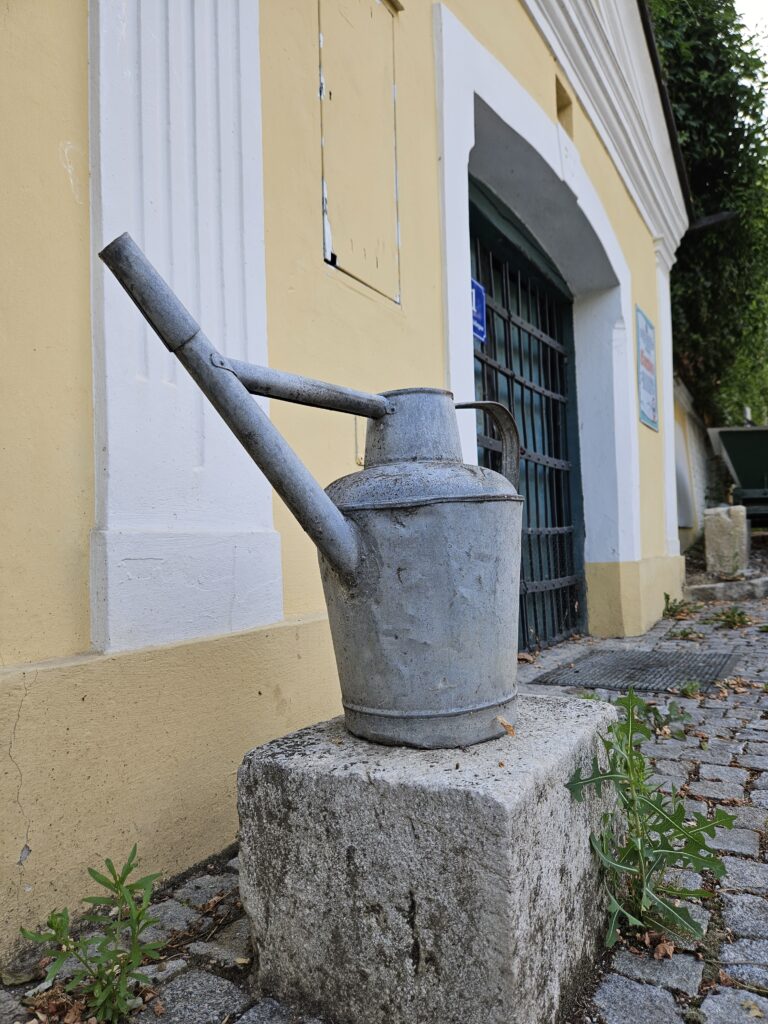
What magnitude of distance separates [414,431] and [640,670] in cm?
307

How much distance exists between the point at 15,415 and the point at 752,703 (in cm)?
312

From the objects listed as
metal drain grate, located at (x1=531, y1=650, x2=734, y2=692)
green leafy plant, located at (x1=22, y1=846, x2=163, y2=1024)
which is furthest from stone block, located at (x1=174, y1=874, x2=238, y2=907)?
metal drain grate, located at (x1=531, y1=650, x2=734, y2=692)

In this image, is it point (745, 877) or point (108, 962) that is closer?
point (108, 962)

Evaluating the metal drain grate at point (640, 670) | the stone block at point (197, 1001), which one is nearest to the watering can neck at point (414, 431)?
the stone block at point (197, 1001)

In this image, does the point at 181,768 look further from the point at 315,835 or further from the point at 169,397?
the point at 169,397

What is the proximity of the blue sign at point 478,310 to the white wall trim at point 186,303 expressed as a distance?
2.18 metres

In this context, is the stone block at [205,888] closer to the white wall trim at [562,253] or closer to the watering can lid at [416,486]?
the watering can lid at [416,486]

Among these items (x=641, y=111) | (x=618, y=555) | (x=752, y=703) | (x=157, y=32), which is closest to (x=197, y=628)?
(x=157, y=32)

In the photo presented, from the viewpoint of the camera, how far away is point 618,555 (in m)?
5.36

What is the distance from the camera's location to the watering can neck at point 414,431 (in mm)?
1398

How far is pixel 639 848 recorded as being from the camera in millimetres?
1378

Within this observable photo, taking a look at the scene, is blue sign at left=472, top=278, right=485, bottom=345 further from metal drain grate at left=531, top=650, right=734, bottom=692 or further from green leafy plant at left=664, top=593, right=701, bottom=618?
green leafy plant at left=664, top=593, right=701, bottom=618

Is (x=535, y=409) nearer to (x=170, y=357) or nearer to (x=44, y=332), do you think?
(x=170, y=357)

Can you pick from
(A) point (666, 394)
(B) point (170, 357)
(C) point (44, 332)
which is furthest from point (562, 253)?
(C) point (44, 332)
